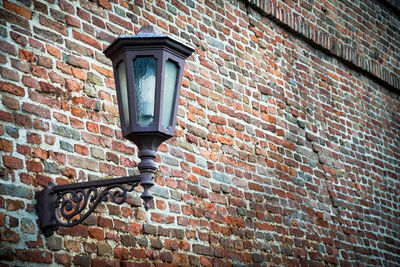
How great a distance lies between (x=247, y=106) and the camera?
4.84 meters

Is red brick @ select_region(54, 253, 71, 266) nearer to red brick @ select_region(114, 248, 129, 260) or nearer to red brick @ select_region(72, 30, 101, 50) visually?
red brick @ select_region(114, 248, 129, 260)

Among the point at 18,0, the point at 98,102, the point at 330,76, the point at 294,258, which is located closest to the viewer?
the point at 18,0

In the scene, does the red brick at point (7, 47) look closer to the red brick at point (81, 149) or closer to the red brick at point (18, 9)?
the red brick at point (18, 9)

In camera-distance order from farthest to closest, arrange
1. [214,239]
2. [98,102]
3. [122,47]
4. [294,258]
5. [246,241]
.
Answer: [294,258], [246,241], [214,239], [98,102], [122,47]

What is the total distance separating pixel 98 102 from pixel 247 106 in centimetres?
158

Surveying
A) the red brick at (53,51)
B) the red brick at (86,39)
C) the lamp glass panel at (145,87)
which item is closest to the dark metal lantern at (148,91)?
the lamp glass panel at (145,87)

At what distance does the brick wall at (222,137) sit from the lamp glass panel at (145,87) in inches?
32.3

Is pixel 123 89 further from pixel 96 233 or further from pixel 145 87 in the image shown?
pixel 96 233

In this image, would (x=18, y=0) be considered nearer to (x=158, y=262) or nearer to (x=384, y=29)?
(x=158, y=262)

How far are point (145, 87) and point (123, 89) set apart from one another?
0.46 feet

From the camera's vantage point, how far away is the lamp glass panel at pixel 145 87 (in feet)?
8.76

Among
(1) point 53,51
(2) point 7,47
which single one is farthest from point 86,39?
(2) point 7,47

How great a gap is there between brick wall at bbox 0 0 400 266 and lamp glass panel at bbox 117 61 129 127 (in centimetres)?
68

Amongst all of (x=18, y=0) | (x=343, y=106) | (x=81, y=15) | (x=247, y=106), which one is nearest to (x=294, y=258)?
(x=247, y=106)
